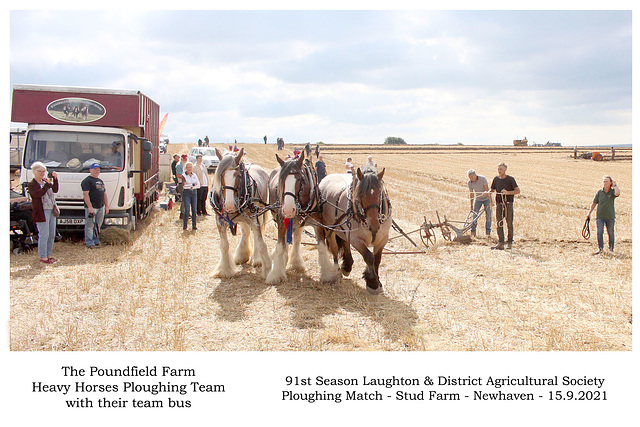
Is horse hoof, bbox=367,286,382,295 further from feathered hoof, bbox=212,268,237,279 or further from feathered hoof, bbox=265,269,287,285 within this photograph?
feathered hoof, bbox=212,268,237,279

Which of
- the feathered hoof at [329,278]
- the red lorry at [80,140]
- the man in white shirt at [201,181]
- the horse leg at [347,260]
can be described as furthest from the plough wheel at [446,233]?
the man in white shirt at [201,181]

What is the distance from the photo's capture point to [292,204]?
21.7ft

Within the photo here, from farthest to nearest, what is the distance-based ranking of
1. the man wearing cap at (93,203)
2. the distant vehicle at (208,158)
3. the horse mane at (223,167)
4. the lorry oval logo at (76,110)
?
the distant vehicle at (208,158) < the lorry oval logo at (76,110) < the man wearing cap at (93,203) < the horse mane at (223,167)

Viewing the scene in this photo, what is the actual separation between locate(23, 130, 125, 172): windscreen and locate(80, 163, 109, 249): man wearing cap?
2.15 ft

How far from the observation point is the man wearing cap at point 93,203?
938 cm

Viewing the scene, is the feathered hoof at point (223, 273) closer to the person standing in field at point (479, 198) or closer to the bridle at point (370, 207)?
the bridle at point (370, 207)

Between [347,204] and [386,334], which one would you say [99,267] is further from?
[386,334]

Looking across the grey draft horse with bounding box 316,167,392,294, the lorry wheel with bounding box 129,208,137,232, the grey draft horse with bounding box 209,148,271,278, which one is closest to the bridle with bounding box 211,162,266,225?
the grey draft horse with bounding box 209,148,271,278

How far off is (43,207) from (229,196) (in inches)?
142

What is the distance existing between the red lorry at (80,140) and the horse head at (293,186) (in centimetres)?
407

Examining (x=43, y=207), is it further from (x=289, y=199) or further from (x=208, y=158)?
(x=208, y=158)
